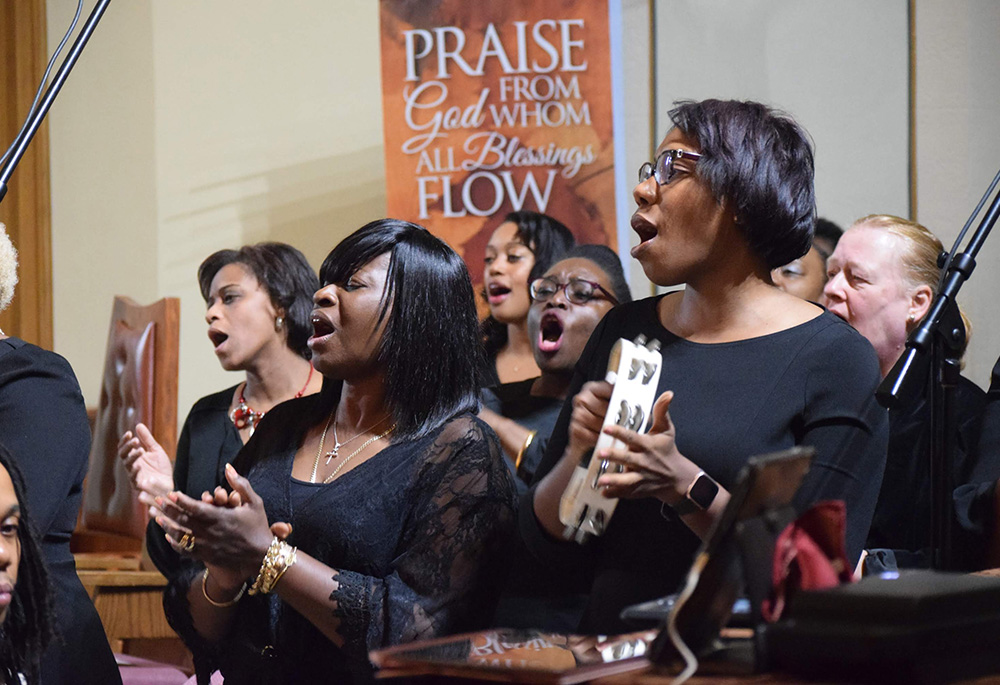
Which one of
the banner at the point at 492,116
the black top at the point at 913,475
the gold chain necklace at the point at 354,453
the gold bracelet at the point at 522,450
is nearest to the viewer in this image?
the gold chain necklace at the point at 354,453

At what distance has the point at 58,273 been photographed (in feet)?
17.5

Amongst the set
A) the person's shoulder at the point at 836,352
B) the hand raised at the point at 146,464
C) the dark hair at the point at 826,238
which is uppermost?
the dark hair at the point at 826,238

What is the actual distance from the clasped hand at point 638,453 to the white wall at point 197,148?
144 inches

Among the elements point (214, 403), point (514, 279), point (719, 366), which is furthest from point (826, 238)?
point (719, 366)

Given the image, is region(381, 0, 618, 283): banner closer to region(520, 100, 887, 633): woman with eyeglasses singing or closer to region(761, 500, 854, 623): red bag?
region(520, 100, 887, 633): woman with eyeglasses singing

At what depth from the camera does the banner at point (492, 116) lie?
4090mm

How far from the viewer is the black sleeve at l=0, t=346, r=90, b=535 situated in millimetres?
2023

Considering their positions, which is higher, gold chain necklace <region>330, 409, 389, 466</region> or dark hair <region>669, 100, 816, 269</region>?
dark hair <region>669, 100, 816, 269</region>

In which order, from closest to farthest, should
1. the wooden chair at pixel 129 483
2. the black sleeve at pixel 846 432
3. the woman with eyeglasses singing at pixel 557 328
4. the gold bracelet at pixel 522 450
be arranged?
the black sleeve at pixel 846 432 → the gold bracelet at pixel 522 450 → the woman with eyeglasses singing at pixel 557 328 → the wooden chair at pixel 129 483

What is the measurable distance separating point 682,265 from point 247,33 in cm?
386

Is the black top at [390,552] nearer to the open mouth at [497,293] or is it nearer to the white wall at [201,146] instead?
the open mouth at [497,293]

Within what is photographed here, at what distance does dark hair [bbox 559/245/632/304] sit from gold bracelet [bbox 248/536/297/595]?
1.57m

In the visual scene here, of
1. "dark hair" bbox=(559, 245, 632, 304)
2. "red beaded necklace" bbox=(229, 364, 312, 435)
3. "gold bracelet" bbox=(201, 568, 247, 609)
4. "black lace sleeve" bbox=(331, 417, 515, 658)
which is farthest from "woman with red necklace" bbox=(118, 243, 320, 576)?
"black lace sleeve" bbox=(331, 417, 515, 658)

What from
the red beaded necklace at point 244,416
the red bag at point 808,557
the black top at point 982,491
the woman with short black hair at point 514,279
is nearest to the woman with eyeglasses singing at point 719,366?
the red bag at point 808,557
